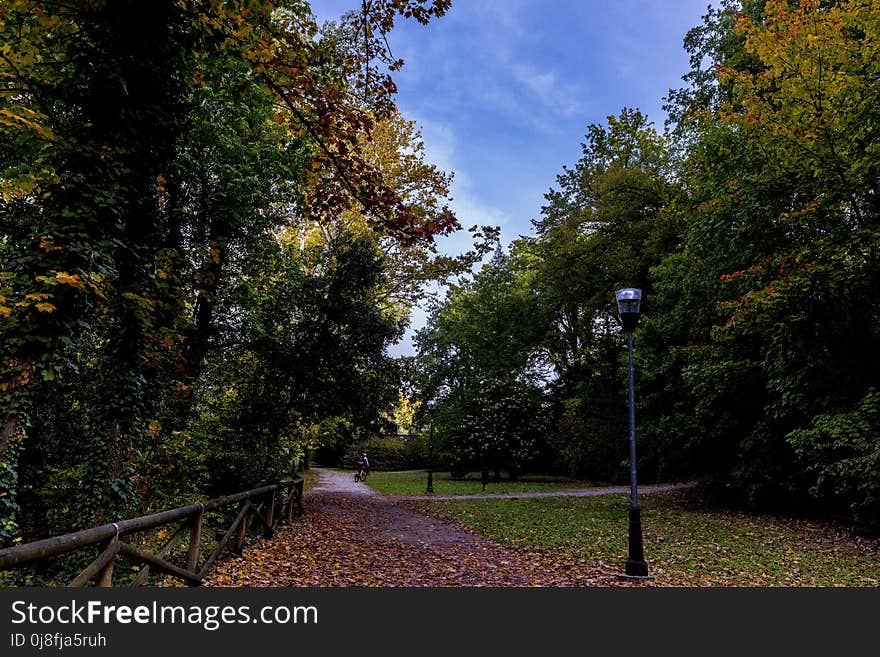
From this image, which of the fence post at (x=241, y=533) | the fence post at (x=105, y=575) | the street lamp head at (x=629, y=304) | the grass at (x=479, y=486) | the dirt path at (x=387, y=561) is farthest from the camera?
the grass at (x=479, y=486)

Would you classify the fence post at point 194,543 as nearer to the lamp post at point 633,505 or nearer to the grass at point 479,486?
the lamp post at point 633,505

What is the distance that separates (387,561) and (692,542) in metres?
6.16

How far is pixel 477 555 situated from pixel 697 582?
10.8ft

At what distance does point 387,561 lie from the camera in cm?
785

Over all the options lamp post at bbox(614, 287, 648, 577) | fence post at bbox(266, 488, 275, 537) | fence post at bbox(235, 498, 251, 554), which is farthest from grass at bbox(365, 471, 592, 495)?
lamp post at bbox(614, 287, 648, 577)

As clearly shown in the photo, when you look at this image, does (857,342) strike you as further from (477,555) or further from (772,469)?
(477,555)

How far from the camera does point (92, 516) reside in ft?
21.4

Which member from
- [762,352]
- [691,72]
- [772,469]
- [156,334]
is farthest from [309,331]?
[691,72]

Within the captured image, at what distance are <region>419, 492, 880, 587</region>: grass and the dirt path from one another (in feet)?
2.45

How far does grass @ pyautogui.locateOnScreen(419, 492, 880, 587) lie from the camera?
736 cm

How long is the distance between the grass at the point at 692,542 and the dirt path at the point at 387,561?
29.3 inches

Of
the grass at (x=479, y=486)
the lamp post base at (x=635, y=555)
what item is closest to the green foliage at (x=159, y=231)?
the lamp post base at (x=635, y=555)

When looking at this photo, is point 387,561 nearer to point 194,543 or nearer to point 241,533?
point 241,533

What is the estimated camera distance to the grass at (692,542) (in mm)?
7363
